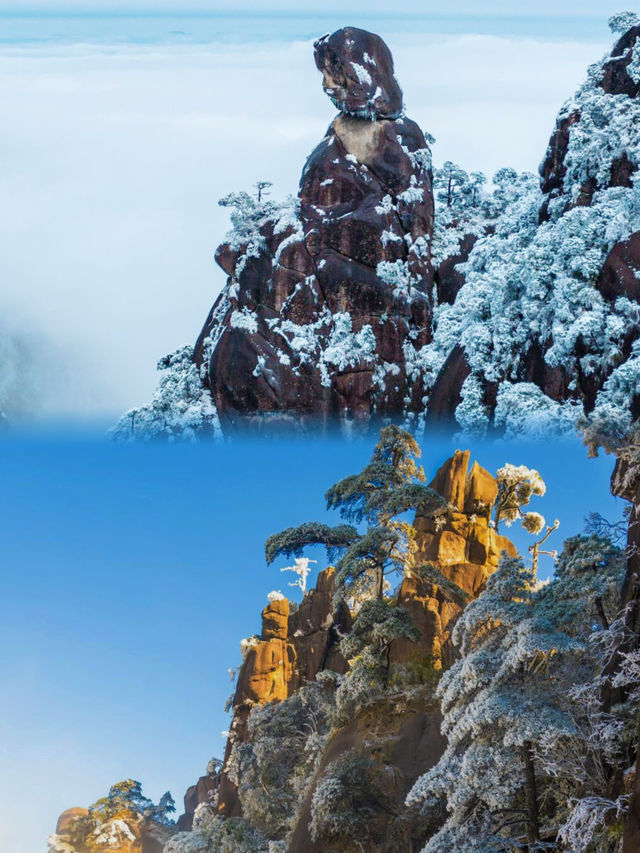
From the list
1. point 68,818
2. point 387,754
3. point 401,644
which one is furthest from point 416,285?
point 387,754

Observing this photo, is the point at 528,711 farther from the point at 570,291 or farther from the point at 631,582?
the point at 570,291

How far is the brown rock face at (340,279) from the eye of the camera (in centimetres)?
5825

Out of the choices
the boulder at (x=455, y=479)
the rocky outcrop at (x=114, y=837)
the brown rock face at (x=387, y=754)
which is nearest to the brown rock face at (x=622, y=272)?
the boulder at (x=455, y=479)

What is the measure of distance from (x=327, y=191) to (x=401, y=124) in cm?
701

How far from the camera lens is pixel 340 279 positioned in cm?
6034

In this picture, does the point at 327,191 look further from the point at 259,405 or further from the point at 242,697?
the point at 242,697

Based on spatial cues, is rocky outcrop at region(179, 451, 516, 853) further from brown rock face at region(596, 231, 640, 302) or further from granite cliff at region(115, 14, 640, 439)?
brown rock face at region(596, 231, 640, 302)

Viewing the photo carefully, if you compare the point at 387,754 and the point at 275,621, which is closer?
the point at 387,754

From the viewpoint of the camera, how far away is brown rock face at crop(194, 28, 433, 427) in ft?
191

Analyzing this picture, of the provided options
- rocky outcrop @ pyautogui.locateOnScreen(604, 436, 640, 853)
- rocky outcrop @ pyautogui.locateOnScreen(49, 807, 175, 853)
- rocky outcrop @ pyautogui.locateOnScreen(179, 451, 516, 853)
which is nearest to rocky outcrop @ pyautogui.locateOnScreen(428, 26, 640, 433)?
rocky outcrop @ pyautogui.locateOnScreen(179, 451, 516, 853)

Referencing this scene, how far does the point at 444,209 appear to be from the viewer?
6612 centimetres

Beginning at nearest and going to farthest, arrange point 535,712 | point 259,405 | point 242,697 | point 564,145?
1. point 535,712
2. point 242,697
3. point 564,145
4. point 259,405

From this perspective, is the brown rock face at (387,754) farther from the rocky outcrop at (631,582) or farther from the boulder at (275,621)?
the boulder at (275,621)

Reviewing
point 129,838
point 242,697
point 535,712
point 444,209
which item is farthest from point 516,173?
point 535,712
